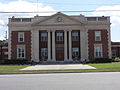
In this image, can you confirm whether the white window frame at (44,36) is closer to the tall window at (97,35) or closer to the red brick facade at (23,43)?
the red brick facade at (23,43)

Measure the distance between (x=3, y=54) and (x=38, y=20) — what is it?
476 inches

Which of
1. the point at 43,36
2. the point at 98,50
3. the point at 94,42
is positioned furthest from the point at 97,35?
the point at 43,36

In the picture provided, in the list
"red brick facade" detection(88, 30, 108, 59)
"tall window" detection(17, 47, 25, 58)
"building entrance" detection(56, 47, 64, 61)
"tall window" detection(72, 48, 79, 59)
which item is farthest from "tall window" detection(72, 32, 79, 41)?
"tall window" detection(17, 47, 25, 58)

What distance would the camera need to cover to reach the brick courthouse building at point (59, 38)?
45969 mm

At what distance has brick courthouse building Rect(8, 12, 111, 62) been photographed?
151 ft

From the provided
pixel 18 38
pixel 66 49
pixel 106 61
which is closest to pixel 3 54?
pixel 18 38

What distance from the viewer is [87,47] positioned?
151ft

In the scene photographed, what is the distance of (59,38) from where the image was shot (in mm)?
46969

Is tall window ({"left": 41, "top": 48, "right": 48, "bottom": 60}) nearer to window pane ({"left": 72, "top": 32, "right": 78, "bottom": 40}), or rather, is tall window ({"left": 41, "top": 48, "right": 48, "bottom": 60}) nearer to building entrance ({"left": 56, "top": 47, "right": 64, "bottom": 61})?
building entrance ({"left": 56, "top": 47, "right": 64, "bottom": 61})

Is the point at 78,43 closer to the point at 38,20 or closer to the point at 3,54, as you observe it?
the point at 38,20

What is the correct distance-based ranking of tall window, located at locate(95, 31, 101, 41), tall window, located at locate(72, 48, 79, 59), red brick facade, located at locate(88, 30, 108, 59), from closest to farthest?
red brick facade, located at locate(88, 30, 108, 59) → tall window, located at locate(95, 31, 101, 41) → tall window, located at locate(72, 48, 79, 59)

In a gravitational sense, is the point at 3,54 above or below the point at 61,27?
below

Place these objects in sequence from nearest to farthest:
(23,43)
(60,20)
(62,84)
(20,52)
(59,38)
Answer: (62,84) → (60,20) → (23,43) → (20,52) → (59,38)

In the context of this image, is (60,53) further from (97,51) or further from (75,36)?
(97,51)
